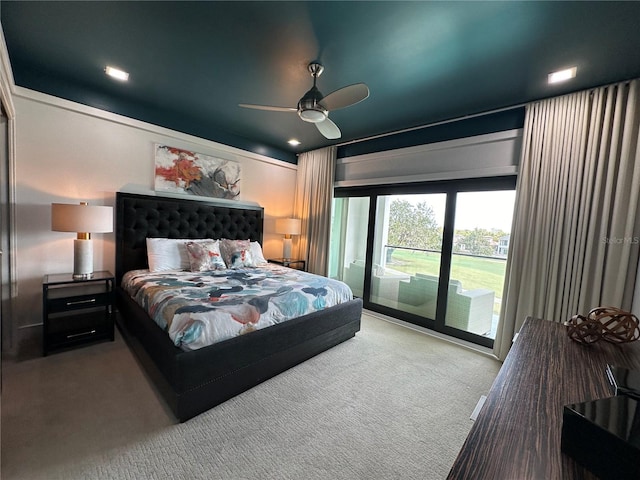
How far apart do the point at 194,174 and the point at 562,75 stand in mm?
4086

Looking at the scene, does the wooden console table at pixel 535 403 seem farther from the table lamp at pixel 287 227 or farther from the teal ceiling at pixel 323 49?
the table lamp at pixel 287 227

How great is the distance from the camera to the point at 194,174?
376 cm

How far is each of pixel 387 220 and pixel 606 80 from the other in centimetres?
249

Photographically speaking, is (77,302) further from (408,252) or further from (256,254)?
(408,252)

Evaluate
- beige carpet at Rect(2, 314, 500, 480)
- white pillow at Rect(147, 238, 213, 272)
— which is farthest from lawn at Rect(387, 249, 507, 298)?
white pillow at Rect(147, 238, 213, 272)

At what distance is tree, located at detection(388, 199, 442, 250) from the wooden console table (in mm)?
2237

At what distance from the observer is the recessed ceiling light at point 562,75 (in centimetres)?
216

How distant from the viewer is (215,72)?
8.09ft

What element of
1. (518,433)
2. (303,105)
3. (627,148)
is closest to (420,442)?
(518,433)

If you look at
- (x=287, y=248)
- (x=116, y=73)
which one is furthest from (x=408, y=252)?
(x=116, y=73)

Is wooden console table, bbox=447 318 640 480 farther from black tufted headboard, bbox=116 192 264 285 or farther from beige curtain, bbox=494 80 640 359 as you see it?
black tufted headboard, bbox=116 192 264 285

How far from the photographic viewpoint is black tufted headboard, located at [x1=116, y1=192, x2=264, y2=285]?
3213mm

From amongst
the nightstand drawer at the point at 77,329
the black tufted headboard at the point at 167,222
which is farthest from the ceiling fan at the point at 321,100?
the nightstand drawer at the point at 77,329

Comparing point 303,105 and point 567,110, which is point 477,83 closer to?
point 567,110
